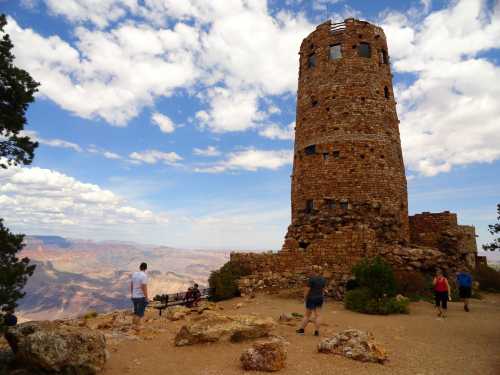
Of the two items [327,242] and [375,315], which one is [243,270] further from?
[375,315]

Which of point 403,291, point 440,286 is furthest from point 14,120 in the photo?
point 403,291

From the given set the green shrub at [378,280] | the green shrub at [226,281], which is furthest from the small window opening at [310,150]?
the green shrub at [378,280]

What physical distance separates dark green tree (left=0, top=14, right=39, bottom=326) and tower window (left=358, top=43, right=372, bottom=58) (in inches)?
814

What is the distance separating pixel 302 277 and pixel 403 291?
5.31m

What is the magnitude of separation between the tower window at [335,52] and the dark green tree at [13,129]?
63.4 feet

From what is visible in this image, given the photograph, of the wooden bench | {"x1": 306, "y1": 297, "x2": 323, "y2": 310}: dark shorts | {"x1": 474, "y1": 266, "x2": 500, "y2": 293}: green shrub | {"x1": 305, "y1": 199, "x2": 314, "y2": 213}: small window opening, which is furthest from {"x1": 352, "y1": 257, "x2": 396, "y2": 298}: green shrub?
{"x1": 474, "y1": 266, "x2": 500, "y2": 293}: green shrub

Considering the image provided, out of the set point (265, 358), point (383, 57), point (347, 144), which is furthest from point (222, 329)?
point (383, 57)

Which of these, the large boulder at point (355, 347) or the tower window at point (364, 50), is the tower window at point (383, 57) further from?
the large boulder at point (355, 347)

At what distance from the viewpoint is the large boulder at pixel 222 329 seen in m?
9.77

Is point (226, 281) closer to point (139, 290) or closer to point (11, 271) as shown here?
point (139, 290)

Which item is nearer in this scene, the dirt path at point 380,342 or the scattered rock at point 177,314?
the dirt path at point 380,342

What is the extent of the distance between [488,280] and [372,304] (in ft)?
45.0

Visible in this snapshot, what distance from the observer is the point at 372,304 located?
1452 cm

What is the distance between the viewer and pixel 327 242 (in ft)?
64.7
